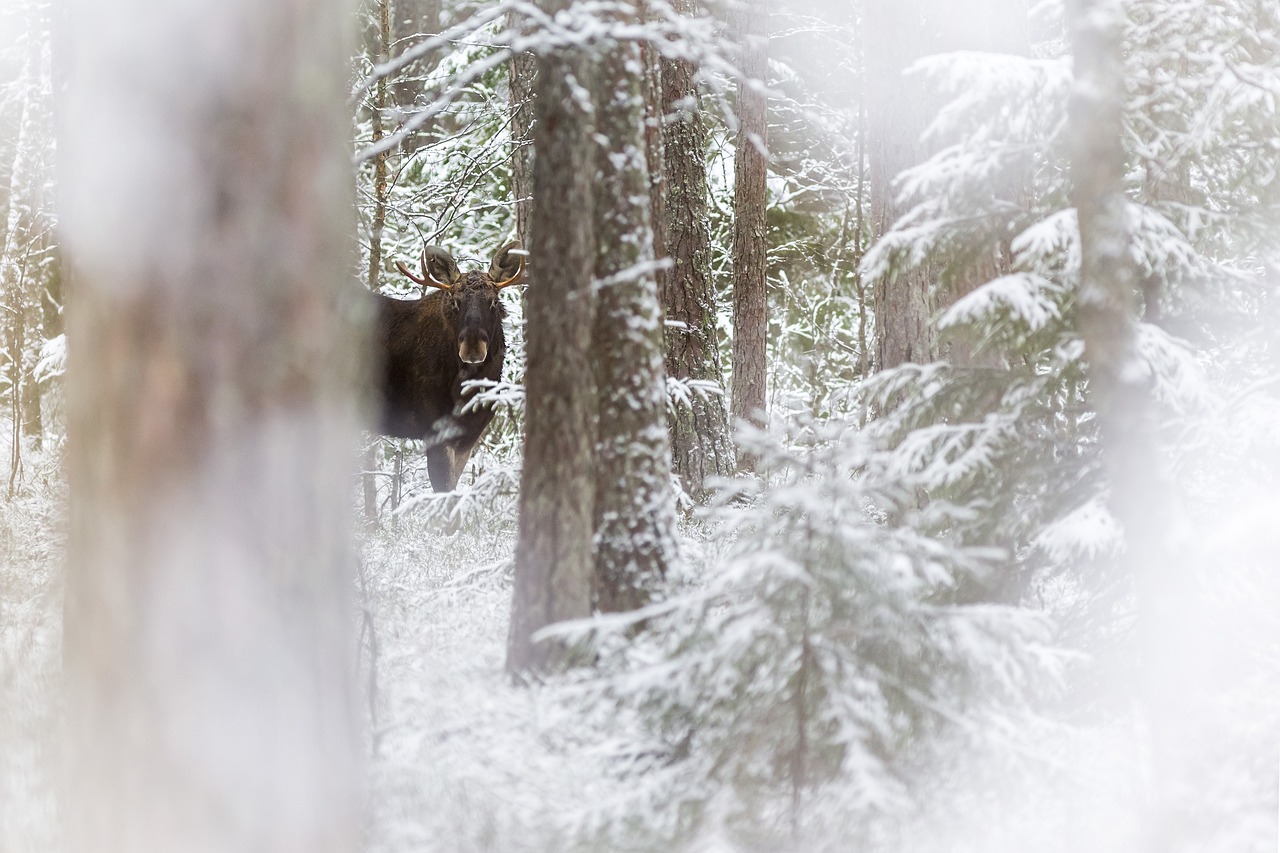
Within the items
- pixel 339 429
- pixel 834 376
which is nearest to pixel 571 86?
pixel 339 429

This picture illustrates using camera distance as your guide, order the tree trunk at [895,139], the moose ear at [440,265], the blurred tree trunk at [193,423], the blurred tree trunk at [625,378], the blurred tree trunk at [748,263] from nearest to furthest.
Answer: the blurred tree trunk at [193,423] → the blurred tree trunk at [625,378] → the tree trunk at [895,139] → the moose ear at [440,265] → the blurred tree trunk at [748,263]

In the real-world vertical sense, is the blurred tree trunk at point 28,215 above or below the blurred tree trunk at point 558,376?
above

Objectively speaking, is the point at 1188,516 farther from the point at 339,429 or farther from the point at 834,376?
the point at 834,376

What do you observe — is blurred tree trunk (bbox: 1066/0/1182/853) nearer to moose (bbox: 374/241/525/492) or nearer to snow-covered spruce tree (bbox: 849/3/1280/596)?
snow-covered spruce tree (bbox: 849/3/1280/596)

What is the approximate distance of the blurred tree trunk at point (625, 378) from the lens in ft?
13.8

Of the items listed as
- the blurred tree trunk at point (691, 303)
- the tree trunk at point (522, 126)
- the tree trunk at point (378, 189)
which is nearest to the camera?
the blurred tree trunk at point (691, 303)

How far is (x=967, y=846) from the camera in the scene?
10.6 ft

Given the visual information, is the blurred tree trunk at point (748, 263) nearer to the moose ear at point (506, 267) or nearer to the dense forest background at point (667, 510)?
the moose ear at point (506, 267)

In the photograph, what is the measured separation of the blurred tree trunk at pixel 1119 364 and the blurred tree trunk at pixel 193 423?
2.53 metres

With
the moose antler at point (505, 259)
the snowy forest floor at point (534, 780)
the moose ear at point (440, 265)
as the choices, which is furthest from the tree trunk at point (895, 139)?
A: the snowy forest floor at point (534, 780)

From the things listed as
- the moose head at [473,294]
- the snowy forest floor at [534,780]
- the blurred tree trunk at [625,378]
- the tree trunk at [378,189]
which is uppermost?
the tree trunk at [378,189]

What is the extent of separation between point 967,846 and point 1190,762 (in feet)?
3.29

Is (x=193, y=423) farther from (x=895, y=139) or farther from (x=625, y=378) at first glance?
(x=895, y=139)

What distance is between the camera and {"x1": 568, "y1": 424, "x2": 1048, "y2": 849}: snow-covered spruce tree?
3123 millimetres
